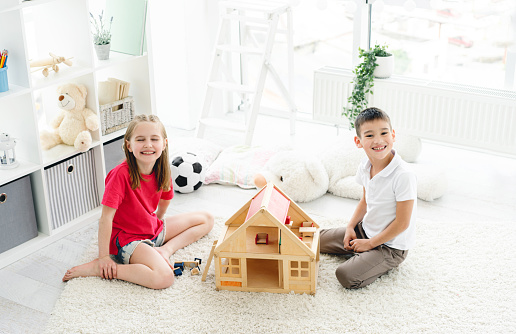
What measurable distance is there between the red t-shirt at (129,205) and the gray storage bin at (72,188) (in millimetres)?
393

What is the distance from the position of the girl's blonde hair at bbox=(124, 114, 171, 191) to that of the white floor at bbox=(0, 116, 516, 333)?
0.47 m

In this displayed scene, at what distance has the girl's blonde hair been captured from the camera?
7.77ft

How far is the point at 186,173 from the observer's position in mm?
3062

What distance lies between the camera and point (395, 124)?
348 centimetres

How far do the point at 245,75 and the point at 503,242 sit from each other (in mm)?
2074

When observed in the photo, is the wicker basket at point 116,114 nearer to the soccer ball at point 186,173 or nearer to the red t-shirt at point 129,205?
the soccer ball at point 186,173

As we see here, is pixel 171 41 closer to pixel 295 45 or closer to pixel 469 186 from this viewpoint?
pixel 295 45

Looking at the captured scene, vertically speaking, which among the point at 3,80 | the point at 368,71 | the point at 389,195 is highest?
the point at 3,80

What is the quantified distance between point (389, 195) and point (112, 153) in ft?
4.51

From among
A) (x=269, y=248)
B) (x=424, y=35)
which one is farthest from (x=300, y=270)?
(x=424, y=35)

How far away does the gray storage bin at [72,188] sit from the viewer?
2680 millimetres

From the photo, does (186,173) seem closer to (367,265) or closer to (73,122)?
(73,122)

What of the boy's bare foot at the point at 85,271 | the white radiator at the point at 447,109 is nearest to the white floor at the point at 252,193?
the boy's bare foot at the point at 85,271

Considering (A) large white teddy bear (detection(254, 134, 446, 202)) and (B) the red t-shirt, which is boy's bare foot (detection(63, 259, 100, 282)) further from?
(A) large white teddy bear (detection(254, 134, 446, 202))
